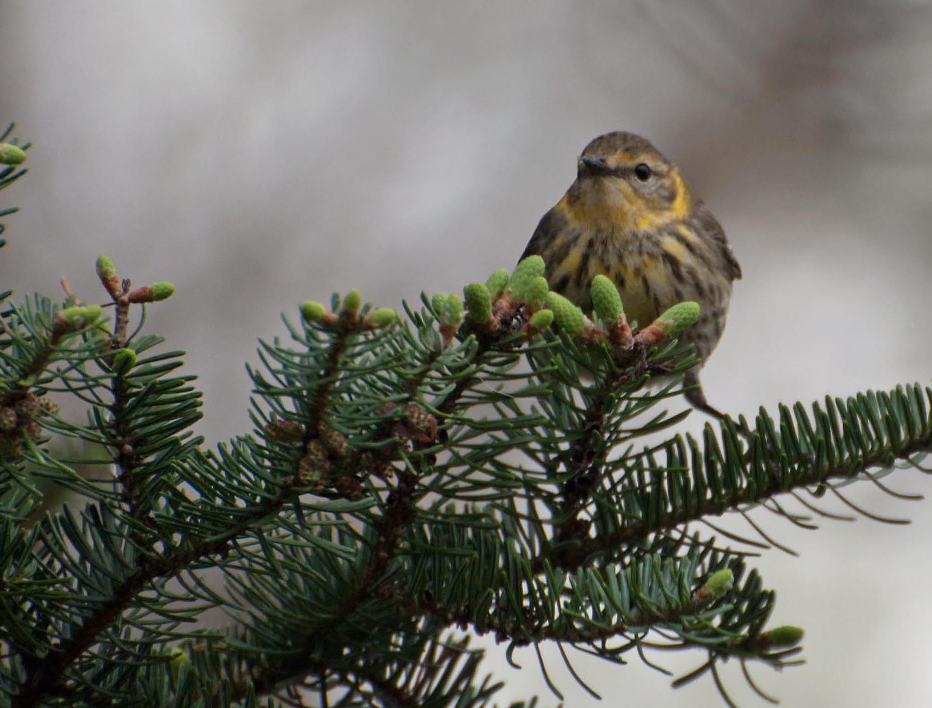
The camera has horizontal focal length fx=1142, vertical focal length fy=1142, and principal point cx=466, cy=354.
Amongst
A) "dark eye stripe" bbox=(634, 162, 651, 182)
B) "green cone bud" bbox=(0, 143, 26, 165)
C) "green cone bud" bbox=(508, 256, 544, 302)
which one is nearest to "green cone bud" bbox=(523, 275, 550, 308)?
"green cone bud" bbox=(508, 256, 544, 302)

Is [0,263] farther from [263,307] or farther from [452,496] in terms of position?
[452,496]

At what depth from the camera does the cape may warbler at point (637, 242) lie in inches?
122

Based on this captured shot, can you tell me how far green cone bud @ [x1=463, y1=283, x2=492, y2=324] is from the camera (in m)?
1.16

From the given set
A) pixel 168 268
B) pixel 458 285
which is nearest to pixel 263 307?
pixel 168 268

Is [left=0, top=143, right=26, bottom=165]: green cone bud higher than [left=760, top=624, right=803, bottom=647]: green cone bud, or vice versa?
[left=0, top=143, right=26, bottom=165]: green cone bud

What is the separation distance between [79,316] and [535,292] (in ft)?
1.55

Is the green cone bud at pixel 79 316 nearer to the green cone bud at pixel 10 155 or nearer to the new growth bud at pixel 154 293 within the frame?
the new growth bud at pixel 154 293

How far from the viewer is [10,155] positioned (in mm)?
1243

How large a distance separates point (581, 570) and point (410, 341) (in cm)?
42

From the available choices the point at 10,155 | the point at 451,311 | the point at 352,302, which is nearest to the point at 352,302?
the point at 352,302

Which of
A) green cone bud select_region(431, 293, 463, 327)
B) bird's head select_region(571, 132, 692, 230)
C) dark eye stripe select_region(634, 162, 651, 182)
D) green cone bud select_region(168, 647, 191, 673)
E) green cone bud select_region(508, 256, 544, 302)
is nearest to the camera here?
green cone bud select_region(431, 293, 463, 327)

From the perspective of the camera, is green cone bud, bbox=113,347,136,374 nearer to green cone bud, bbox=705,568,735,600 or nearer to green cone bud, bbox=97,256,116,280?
green cone bud, bbox=97,256,116,280

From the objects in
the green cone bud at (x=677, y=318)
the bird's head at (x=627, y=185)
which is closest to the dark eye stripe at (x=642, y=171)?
the bird's head at (x=627, y=185)

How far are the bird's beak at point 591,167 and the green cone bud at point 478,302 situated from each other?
2168 millimetres
